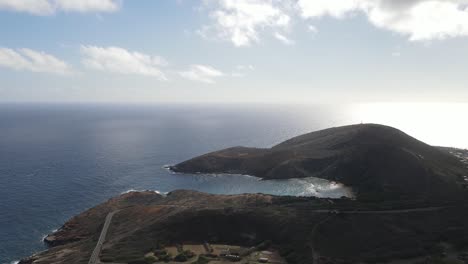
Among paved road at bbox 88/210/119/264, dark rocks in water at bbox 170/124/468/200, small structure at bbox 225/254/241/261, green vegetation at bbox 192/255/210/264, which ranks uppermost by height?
dark rocks in water at bbox 170/124/468/200

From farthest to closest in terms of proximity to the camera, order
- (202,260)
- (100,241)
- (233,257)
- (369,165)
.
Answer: (369,165) < (100,241) < (233,257) < (202,260)

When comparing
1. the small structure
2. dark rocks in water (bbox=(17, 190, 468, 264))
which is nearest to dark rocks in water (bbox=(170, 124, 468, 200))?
dark rocks in water (bbox=(17, 190, 468, 264))

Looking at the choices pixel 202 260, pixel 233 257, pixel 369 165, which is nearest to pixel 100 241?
pixel 202 260

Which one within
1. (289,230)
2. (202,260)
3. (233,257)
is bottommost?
(202,260)

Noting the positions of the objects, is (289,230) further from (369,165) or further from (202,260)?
(369,165)

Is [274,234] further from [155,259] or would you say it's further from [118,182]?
[118,182]

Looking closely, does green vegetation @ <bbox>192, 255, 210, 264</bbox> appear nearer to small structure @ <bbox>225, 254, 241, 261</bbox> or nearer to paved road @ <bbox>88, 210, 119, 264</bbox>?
small structure @ <bbox>225, 254, 241, 261</bbox>

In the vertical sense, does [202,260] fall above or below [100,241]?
above

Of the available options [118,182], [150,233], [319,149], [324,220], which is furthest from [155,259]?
[319,149]
